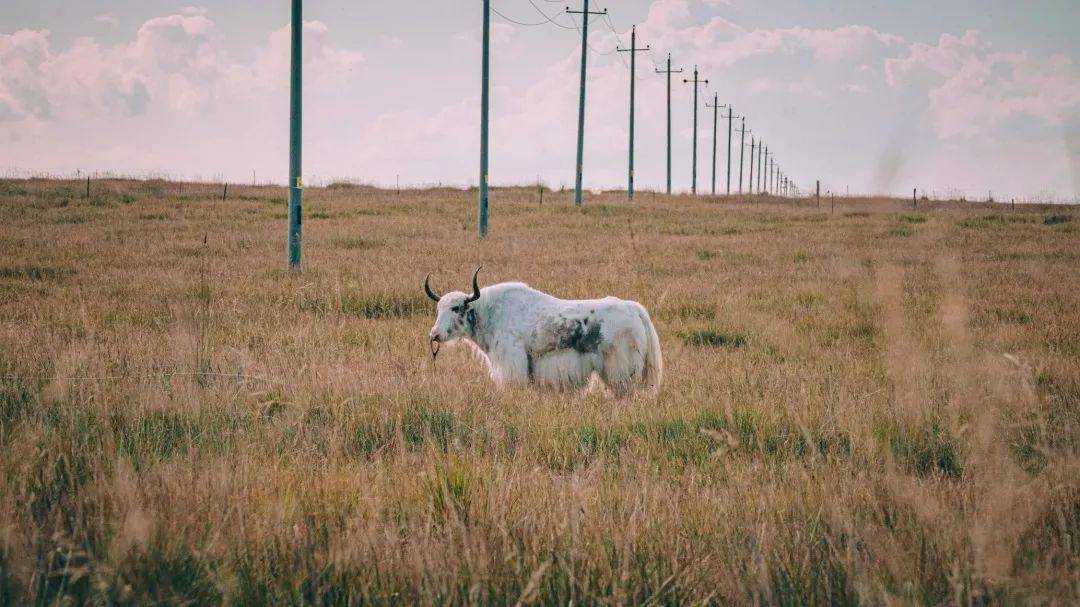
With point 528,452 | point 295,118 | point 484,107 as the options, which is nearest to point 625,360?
point 528,452

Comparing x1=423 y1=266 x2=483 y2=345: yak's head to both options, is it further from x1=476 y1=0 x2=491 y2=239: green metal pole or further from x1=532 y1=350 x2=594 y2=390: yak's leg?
x1=476 y1=0 x2=491 y2=239: green metal pole

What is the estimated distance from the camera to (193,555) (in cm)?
283

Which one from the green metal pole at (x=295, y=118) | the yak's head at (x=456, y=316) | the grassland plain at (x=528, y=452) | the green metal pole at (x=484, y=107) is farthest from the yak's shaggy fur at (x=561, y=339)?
the green metal pole at (x=484, y=107)

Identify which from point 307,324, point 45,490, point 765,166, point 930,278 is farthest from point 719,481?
point 765,166

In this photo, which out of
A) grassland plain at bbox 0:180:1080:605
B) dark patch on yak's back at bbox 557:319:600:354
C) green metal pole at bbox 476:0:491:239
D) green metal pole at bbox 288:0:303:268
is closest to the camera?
grassland plain at bbox 0:180:1080:605

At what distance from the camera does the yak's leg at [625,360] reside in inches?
275

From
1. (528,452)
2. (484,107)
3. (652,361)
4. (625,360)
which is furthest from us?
(484,107)

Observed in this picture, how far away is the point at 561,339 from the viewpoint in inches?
283

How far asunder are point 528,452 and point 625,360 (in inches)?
93.5

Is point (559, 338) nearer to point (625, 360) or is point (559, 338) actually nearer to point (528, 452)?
point (625, 360)

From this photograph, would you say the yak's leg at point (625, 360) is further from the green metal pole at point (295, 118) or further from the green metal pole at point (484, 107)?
the green metal pole at point (484, 107)

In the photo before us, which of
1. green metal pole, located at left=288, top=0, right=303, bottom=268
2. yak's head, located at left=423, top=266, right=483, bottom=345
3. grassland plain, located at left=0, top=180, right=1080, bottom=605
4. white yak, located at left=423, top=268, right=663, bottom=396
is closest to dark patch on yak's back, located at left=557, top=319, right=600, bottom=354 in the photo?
white yak, located at left=423, top=268, right=663, bottom=396

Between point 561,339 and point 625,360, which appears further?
point 561,339

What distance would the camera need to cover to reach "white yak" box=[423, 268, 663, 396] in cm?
703
